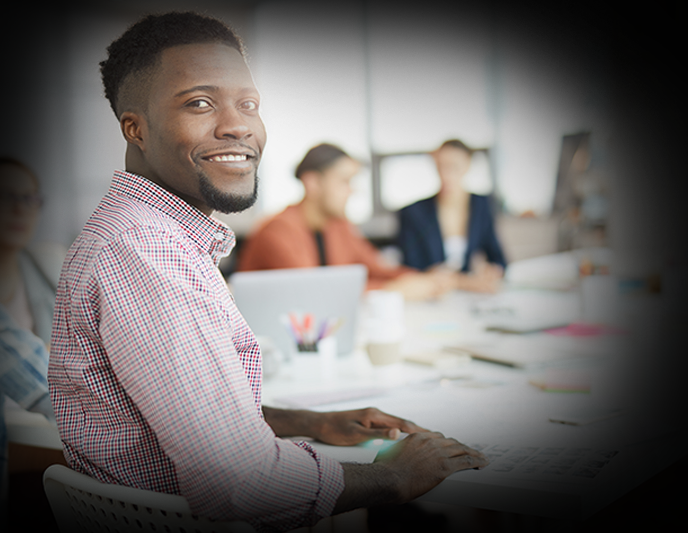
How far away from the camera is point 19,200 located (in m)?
1.70

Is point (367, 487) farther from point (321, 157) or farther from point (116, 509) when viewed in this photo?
point (321, 157)

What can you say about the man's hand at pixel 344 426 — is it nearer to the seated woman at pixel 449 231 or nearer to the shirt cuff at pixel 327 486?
the shirt cuff at pixel 327 486

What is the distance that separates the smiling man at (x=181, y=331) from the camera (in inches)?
27.4

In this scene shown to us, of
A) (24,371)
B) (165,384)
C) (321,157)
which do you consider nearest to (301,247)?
(321,157)

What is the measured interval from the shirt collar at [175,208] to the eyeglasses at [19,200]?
992 millimetres

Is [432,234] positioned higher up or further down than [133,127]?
further down

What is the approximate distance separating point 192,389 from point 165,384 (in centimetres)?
3

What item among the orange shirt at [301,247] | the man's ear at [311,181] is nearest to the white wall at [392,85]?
the orange shirt at [301,247]

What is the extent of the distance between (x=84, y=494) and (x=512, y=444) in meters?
0.68

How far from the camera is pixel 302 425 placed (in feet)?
3.69

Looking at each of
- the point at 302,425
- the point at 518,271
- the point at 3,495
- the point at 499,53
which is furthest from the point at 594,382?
the point at 499,53

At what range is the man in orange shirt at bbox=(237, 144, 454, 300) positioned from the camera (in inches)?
109

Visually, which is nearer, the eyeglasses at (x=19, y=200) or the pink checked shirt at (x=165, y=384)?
the pink checked shirt at (x=165, y=384)

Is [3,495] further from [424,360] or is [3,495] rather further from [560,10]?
[560,10]
